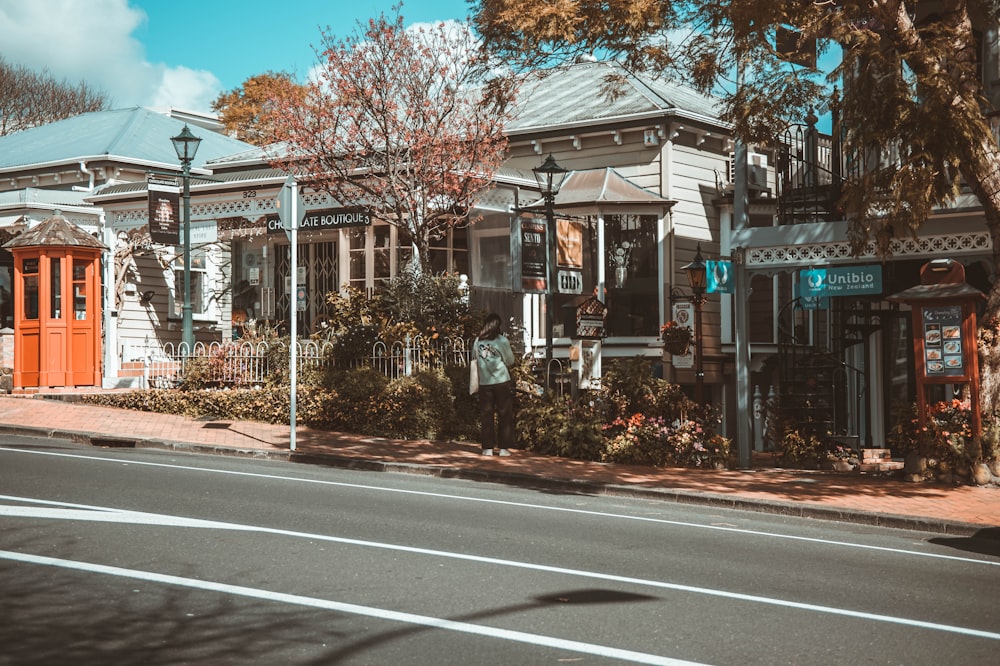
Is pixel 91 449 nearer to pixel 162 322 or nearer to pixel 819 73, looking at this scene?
pixel 819 73

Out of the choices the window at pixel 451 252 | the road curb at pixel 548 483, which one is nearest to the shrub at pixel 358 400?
the road curb at pixel 548 483

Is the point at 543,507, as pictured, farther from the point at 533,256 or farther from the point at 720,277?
the point at 720,277

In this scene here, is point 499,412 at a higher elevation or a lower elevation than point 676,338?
lower

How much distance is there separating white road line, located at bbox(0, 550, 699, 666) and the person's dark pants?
8.36 metres

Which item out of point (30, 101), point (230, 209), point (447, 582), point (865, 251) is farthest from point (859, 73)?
point (30, 101)

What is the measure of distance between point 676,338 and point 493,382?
713cm

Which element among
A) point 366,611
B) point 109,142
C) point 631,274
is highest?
point 109,142

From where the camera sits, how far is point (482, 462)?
1434 cm

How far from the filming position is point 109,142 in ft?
96.4

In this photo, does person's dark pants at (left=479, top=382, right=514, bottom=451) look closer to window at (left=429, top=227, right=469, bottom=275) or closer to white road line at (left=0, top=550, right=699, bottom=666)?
window at (left=429, top=227, right=469, bottom=275)

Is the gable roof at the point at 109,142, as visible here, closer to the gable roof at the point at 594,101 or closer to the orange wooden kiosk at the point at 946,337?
the gable roof at the point at 594,101

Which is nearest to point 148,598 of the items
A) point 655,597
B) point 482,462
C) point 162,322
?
point 655,597

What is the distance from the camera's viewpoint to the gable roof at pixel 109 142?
28.8m

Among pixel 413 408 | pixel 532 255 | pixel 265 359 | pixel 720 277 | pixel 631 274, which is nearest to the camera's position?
pixel 720 277
